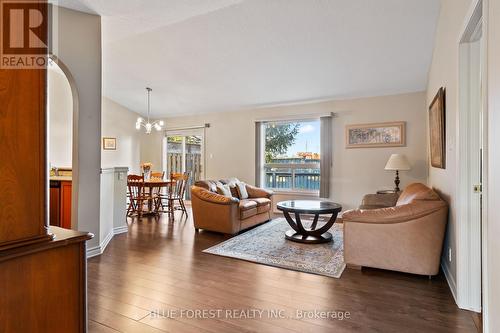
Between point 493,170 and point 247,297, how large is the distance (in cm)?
191

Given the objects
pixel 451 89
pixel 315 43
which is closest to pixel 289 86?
pixel 315 43

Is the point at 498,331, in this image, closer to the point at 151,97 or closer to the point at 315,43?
the point at 315,43

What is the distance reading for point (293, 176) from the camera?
20.7 ft

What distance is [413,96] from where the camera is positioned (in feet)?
16.8

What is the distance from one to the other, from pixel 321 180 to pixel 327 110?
1421 millimetres

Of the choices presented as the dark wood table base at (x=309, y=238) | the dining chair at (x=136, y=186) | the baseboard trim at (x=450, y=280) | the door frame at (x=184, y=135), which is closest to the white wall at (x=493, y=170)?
the baseboard trim at (x=450, y=280)

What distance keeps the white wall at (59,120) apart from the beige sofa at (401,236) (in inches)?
237

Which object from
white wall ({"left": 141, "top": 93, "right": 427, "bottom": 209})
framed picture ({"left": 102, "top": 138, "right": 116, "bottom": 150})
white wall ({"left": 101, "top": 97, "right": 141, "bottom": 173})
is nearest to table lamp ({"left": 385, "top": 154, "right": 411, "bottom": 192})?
white wall ({"left": 141, "top": 93, "right": 427, "bottom": 209})

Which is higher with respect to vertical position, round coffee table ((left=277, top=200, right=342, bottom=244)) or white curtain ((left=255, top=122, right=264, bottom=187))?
white curtain ((left=255, top=122, right=264, bottom=187))

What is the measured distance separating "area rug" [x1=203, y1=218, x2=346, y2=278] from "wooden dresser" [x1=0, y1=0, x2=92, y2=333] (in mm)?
2410

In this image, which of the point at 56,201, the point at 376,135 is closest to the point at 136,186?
the point at 56,201

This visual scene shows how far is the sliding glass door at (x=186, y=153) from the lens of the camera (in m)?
7.57

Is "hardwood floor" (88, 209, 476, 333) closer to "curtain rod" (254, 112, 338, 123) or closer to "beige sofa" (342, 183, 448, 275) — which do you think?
"beige sofa" (342, 183, 448, 275)

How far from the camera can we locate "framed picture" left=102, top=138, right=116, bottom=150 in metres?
7.09
